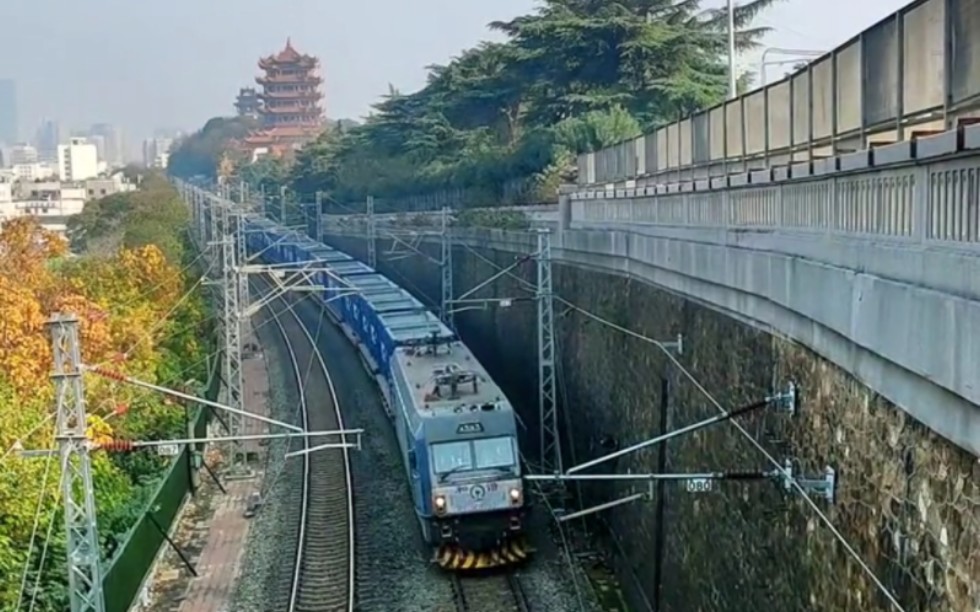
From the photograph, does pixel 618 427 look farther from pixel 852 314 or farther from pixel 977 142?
pixel 977 142

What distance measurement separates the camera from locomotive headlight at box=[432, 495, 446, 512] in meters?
18.5

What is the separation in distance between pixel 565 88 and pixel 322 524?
28.3 meters

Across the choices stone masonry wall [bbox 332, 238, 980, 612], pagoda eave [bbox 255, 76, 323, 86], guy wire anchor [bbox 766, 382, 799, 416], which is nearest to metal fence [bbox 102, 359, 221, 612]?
stone masonry wall [bbox 332, 238, 980, 612]

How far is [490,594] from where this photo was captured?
1806 cm

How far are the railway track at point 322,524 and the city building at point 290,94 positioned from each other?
134m

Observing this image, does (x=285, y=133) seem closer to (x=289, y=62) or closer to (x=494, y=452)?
(x=289, y=62)

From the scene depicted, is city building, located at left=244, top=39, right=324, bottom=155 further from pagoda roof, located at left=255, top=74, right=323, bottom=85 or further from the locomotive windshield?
the locomotive windshield

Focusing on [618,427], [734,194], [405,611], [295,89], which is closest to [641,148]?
[618,427]

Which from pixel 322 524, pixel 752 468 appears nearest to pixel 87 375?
pixel 322 524

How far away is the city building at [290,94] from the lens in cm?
16350

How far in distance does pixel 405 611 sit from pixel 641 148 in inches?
473

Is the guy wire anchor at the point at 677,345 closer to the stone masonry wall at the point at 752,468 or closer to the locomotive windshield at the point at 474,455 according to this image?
the stone masonry wall at the point at 752,468

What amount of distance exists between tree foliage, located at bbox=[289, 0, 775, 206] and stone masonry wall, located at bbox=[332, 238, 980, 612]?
1723 cm

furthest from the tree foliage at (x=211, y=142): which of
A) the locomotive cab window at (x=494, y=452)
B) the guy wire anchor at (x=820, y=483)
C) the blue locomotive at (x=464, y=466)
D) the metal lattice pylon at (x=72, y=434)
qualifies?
the guy wire anchor at (x=820, y=483)
